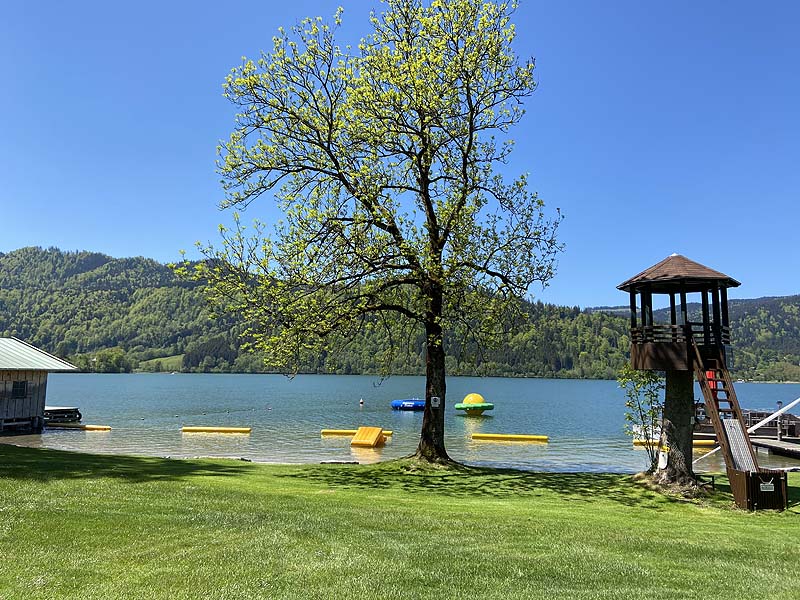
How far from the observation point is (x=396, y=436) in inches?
1722

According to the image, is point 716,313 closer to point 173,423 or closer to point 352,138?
point 352,138

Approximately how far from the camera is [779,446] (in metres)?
31.8

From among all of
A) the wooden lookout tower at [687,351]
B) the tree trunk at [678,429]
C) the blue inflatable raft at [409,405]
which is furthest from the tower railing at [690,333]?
the blue inflatable raft at [409,405]

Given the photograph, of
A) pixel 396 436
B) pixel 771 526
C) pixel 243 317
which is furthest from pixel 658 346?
pixel 396 436

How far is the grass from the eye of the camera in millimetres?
7078

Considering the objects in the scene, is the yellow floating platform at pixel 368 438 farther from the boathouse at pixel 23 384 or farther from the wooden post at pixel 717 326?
the wooden post at pixel 717 326

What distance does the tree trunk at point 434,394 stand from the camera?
2003 centimetres

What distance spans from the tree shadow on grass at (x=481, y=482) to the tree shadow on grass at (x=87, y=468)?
10.0ft

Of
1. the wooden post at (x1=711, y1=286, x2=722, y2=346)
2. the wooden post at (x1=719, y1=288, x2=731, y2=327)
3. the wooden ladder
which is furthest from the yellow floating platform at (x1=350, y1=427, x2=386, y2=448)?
the wooden post at (x1=719, y1=288, x2=731, y2=327)

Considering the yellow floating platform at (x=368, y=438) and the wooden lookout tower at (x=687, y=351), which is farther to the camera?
the yellow floating platform at (x=368, y=438)

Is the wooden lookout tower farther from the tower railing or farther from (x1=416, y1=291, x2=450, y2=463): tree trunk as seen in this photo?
(x1=416, y1=291, x2=450, y2=463): tree trunk

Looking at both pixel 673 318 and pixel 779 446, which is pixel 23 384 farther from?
pixel 779 446

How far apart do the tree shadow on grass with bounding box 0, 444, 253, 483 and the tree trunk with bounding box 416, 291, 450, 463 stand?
20.1ft

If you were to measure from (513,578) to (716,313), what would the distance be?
42.1ft
